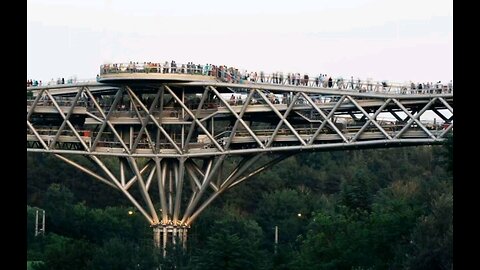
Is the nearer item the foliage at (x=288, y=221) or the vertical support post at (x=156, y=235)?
the foliage at (x=288, y=221)

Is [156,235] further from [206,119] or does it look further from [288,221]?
[288,221]

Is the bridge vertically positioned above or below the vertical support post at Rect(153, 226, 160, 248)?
above

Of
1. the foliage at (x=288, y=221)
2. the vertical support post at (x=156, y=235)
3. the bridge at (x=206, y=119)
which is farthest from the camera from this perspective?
the vertical support post at (x=156, y=235)

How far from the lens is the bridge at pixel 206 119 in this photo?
6372cm

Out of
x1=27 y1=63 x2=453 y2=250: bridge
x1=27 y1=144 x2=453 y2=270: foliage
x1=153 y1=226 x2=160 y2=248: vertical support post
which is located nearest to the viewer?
x1=27 y1=144 x2=453 y2=270: foliage

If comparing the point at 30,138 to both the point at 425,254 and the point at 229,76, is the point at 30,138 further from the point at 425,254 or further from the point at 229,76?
the point at 425,254

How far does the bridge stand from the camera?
6372 centimetres

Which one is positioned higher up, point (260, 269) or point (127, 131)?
point (127, 131)

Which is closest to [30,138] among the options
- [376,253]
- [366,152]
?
[376,253]

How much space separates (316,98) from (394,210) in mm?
7573

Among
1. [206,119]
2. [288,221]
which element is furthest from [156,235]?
[288,221]

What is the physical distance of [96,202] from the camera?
349ft

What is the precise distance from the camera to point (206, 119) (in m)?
68.1

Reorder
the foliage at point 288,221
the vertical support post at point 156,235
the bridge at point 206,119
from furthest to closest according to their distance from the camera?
the vertical support post at point 156,235
the bridge at point 206,119
the foliage at point 288,221
